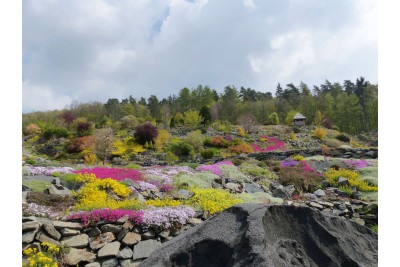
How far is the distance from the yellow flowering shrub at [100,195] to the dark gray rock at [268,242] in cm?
360

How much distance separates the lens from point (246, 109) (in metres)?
51.7

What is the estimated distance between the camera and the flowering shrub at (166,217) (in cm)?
568

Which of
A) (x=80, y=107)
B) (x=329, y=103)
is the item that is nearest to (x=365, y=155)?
(x=329, y=103)

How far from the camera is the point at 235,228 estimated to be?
2.98 meters

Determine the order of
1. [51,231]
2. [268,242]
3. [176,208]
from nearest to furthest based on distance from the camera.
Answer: [268,242]
[51,231]
[176,208]

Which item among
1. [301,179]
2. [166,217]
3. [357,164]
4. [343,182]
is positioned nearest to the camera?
[166,217]

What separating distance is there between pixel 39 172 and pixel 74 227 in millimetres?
4845

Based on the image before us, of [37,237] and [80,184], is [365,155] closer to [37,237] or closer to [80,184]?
[80,184]

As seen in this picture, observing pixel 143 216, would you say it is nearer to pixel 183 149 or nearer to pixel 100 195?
pixel 100 195

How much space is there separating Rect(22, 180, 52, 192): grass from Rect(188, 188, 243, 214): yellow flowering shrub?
3.51m

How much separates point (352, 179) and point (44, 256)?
11.5 m

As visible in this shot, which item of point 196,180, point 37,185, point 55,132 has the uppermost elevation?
point 55,132

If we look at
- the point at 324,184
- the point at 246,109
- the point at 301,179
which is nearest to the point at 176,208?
the point at 301,179

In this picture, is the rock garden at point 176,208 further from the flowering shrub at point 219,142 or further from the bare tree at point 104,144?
the flowering shrub at point 219,142
